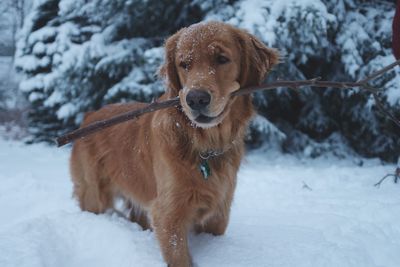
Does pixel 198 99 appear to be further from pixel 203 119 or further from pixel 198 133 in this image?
pixel 198 133

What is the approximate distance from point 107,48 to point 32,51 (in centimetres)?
214

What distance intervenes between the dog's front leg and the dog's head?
70 cm

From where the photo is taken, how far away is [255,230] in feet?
11.5

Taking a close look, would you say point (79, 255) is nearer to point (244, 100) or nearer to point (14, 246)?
point (14, 246)

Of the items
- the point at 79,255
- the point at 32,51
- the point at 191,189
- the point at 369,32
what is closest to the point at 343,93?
the point at 369,32

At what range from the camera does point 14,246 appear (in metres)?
2.62

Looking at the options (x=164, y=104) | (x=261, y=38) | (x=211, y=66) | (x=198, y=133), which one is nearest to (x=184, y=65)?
(x=211, y=66)

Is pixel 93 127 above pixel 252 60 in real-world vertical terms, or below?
below

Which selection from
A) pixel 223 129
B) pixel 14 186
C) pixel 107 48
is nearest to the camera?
pixel 223 129

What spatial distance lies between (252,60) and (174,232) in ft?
4.57

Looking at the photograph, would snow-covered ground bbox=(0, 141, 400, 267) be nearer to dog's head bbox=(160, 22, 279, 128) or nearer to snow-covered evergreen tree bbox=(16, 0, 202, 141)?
dog's head bbox=(160, 22, 279, 128)

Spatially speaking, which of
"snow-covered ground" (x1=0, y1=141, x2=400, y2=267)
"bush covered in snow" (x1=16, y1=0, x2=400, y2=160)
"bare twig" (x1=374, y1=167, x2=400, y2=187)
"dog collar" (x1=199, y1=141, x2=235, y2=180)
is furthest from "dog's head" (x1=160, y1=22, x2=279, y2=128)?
"bush covered in snow" (x1=16, y1=0, x2=400, y2=160)

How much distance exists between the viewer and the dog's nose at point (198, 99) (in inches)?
96.3

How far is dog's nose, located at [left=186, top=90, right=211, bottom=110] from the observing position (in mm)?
2445
